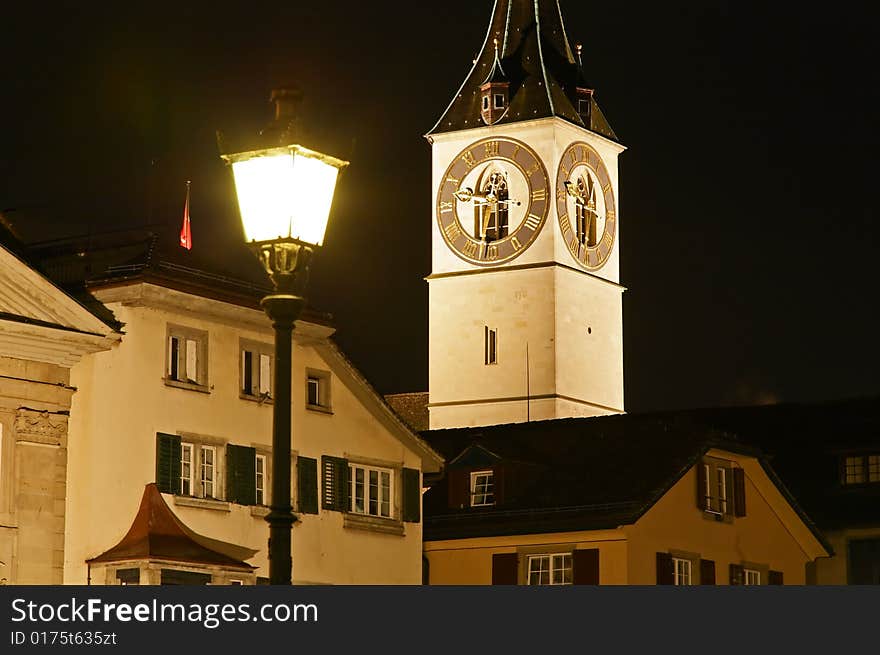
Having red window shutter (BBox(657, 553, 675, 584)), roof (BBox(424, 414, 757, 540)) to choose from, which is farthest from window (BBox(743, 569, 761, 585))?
red window shutter (BBox(657, 553, 675, 584))

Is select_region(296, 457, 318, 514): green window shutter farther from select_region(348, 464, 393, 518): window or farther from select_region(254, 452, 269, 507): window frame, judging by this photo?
select_region(348, 464, 393, 518): window

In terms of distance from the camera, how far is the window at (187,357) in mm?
57625

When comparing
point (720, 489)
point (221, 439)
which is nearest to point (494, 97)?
point (720, 489)

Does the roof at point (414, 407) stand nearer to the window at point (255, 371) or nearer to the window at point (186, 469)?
the window at point (255, 371)

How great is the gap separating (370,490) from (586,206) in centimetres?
5503

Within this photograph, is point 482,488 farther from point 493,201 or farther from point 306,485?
point 493,201

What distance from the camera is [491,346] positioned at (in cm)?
11450

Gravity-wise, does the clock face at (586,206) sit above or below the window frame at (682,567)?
above

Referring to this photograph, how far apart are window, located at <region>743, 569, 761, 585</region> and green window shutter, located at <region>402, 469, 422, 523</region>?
10.0 m

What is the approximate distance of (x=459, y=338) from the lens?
378 ft


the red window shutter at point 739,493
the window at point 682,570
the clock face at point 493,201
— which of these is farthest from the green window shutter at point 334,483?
the clock face at point 493,201

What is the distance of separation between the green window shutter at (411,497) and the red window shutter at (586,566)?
3.86m

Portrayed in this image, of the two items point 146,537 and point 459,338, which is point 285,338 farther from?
point 459,338

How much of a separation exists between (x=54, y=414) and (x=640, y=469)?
18279 mm
